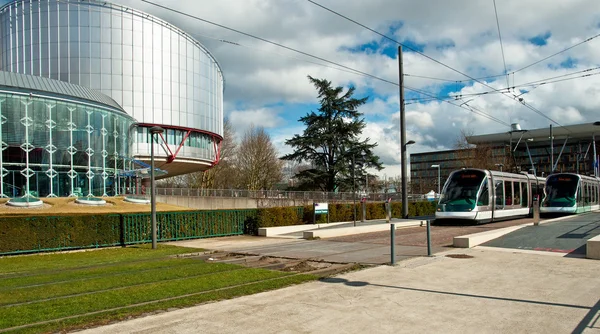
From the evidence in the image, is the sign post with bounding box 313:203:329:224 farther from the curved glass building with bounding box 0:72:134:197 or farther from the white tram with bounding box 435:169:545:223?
the curved glass building with bounding box 0:72:134:197

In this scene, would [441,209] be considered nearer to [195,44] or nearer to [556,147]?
[195,44]

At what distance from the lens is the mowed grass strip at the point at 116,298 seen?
7266 mm

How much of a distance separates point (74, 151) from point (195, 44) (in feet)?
112

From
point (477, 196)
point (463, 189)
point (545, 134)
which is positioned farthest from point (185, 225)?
point (545, 134)

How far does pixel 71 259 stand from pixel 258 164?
44.9m

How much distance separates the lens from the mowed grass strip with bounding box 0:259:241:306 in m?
9.10

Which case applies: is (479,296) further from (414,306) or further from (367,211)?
(367,211)

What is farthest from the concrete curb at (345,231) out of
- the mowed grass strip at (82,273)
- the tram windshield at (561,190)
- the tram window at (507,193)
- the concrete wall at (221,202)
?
the concrete wall at (221,202)

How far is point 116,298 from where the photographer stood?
27.8ft

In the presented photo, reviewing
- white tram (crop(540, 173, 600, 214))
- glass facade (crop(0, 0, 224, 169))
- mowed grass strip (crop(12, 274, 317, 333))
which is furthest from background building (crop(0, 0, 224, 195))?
mowed grass strip (crop(12, 274, 317, 333))

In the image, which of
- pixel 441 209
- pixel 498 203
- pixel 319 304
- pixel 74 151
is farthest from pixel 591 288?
pixel 74 151

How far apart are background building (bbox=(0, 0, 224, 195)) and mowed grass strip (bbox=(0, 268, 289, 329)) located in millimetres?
45904

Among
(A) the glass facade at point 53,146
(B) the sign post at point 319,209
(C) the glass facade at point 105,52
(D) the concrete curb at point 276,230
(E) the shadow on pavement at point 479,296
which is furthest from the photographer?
(C) the glass facade at point 105,52

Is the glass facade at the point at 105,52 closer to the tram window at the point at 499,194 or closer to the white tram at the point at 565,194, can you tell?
Result: the tram window at the point at 499,194
